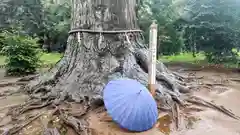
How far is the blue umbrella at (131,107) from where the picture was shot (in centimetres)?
325

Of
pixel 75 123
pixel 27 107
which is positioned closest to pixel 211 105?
pixel 75 123

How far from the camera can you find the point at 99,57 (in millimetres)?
4734

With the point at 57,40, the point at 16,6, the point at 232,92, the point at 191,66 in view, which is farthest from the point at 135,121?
the point at 16,6

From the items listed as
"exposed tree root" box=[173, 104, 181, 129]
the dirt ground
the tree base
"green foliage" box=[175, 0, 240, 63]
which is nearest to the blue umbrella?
the dirt ground

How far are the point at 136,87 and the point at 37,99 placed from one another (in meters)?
2.06

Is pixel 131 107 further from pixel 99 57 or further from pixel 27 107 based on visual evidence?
pixel 27 107

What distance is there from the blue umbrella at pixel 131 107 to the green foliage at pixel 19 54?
15.8ft

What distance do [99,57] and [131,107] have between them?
5.61ft

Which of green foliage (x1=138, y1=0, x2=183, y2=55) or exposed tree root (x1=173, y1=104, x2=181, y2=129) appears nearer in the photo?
exposed tree root (x1=173, y1=104, x2=181, y2=129)

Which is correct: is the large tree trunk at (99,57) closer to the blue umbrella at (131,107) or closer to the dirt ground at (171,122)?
the dirt ground at (171,122)

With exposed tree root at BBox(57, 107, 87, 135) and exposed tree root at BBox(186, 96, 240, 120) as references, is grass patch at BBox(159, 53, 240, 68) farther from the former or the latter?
exposed tree root at BBox(57, 107, 87, 135)

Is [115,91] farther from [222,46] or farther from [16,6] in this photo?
[16,6]

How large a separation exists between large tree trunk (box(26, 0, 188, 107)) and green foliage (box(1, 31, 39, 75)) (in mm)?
2574

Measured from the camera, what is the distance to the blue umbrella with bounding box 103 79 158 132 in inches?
128
